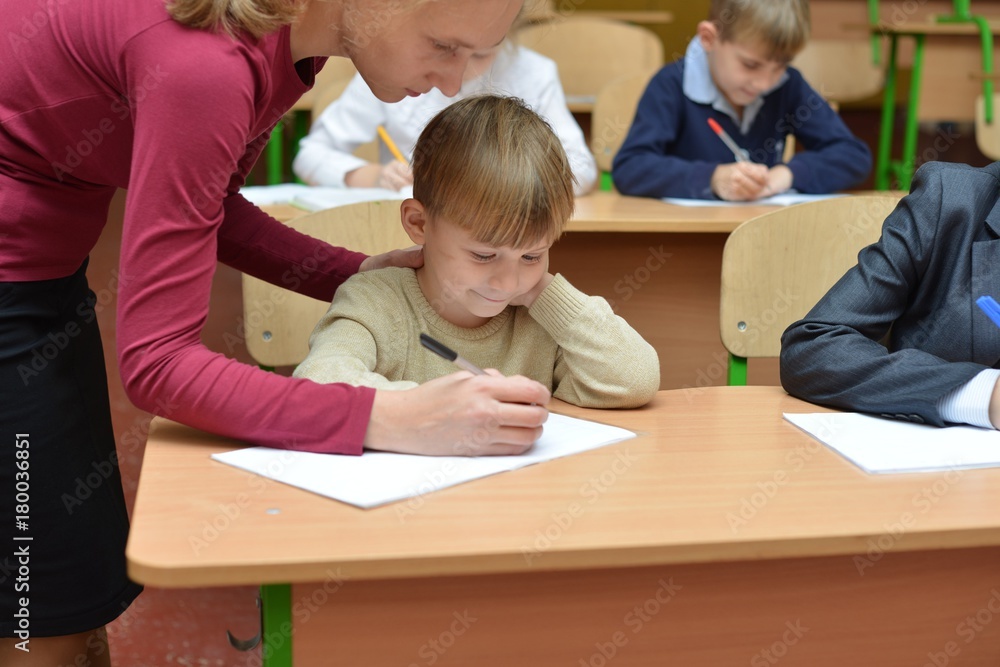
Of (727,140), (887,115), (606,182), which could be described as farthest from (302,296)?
(887,115)

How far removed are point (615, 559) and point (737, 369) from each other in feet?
3.08

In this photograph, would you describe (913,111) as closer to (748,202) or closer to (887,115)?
(887,115)

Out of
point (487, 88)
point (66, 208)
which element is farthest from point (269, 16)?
point (487, 88)

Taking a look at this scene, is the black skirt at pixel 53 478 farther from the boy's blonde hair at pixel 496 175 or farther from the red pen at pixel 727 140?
the red pen at pixel 727 140

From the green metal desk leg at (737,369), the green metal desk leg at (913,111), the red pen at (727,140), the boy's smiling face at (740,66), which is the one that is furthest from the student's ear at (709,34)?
the green metal desk leg at (913,111)

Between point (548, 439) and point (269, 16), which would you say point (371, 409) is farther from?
point (269, 16)

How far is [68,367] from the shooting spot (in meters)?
1.11

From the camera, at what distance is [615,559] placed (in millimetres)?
759

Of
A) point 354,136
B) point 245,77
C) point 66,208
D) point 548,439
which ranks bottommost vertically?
point 354,136

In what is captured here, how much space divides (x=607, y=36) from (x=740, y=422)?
3174 mm

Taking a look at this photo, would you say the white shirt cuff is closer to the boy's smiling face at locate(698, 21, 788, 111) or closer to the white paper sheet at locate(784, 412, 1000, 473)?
the white paper sheet at locate(784, 412, 1000, 473)

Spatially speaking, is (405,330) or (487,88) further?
(487,88)

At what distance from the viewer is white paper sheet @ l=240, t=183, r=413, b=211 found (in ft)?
6.82

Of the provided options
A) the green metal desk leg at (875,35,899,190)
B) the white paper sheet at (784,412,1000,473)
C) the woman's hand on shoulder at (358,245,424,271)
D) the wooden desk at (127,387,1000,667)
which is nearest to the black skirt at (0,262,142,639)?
the wooden desk at (127,387,1000,667)
